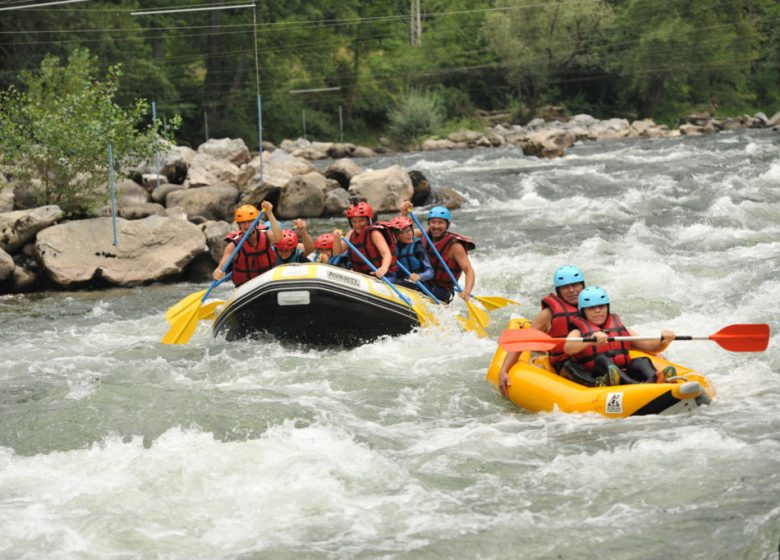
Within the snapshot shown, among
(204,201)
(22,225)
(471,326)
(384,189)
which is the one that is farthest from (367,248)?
(384,189)

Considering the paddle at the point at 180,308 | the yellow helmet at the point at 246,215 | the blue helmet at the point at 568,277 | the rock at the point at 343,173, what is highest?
the yellow helmet at the point at 246,215

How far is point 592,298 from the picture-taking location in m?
6.20

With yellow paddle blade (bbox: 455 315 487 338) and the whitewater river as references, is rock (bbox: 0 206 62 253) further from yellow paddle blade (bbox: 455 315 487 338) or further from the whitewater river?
yellow paddle blade (bbox: 455 315 487 338)

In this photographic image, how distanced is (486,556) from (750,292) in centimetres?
619

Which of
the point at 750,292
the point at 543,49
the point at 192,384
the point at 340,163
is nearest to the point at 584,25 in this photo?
the point at 543,49

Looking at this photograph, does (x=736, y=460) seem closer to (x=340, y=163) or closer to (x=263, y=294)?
(x=263, y=294)

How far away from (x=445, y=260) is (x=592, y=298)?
2821 millimetres

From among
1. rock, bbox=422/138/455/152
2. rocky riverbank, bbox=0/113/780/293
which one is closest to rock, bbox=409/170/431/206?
rocky riverbank, bbox=0/113/780/293

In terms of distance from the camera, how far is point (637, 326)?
341 inches

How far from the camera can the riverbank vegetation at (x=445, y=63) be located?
37812 mm

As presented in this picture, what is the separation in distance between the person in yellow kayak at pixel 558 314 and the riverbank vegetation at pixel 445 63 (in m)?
29.4

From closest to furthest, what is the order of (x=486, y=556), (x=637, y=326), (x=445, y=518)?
1. (x=486, y=556)
2. (x=445, y=518)
3. (x=637, y=326)

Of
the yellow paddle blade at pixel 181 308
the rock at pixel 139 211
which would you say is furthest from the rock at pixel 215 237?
the yellow paddle blade at pixel 181 308

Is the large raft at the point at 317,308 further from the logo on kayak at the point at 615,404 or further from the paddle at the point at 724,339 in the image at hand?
the logo on kayak at the point at 615,404
